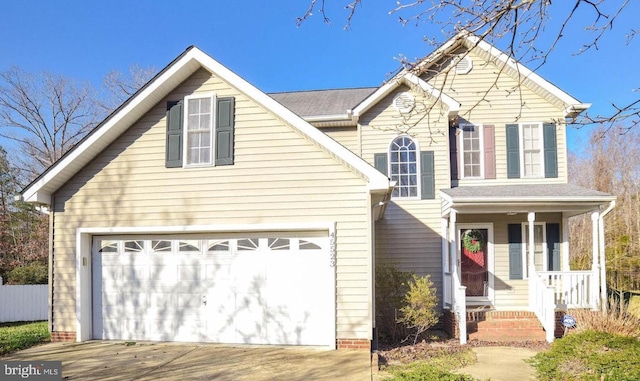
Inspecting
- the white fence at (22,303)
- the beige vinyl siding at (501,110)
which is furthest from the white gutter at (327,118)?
the white fence at (22,303)

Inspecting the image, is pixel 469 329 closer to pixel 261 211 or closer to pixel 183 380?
pixel 261 211

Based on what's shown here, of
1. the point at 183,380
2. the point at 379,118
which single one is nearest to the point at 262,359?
the point at 183,380

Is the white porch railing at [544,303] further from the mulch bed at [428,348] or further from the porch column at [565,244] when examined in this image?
the porch column at [565,244]

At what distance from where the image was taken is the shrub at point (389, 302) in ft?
32.2

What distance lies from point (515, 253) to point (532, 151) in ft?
9.23

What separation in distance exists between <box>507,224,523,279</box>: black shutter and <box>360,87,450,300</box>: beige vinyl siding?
194 centimetres

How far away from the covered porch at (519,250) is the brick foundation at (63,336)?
812 cm

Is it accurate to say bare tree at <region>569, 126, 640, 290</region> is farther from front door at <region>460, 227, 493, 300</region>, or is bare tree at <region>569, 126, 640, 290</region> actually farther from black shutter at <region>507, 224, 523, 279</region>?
front door at <region>460, 227, 493, 300</region>

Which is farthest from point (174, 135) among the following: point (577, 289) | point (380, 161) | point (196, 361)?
point (577, 289)

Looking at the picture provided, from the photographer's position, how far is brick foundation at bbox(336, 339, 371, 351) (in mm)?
8279

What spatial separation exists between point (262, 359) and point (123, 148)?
519 cm

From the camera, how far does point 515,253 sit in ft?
39.2

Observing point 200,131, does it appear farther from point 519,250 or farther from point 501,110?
point 519,250

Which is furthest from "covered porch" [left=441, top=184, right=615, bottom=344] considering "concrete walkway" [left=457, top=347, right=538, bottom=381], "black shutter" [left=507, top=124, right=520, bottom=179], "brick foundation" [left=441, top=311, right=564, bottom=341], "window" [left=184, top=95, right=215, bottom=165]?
"window" [left=184, top=95, right=215, bottom=165]
